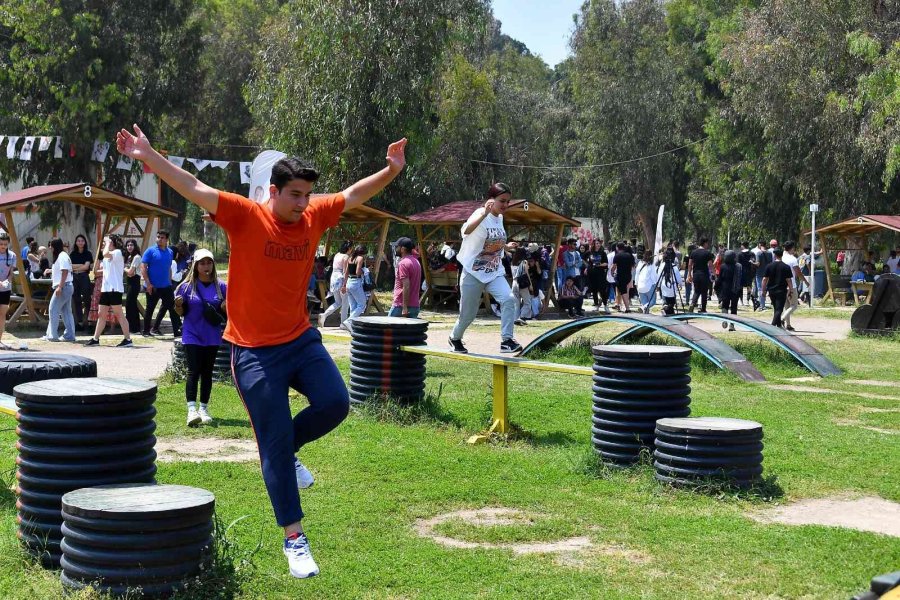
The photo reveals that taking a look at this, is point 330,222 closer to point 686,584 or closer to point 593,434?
point 686,584

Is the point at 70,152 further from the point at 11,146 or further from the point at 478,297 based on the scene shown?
the point at 478,297

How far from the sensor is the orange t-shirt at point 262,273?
500 centimetres

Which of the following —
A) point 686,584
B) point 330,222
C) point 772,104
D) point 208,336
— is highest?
point 772,104

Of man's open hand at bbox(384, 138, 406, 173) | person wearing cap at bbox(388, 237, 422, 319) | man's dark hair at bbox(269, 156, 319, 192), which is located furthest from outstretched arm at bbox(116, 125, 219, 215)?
person wearing cap at bbox(388, 237, 422, 319)

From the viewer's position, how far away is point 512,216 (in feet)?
85.9

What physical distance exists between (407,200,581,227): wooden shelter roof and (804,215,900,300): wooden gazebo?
816 centimetres

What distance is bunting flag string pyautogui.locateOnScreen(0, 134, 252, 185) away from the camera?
104 feet

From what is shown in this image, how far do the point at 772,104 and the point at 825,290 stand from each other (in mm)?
6982

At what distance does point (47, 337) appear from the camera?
18484 mm

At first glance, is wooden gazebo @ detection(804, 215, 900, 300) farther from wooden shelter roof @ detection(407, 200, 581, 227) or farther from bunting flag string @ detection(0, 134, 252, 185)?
bunting flag string @ detection(0, 134, 252, 185)

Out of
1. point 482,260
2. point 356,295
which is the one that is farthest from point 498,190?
point 356,295

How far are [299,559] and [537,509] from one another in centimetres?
222

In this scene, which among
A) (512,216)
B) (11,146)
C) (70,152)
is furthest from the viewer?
(70,152)

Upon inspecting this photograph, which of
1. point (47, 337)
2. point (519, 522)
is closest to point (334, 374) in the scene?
point (519, 522)
